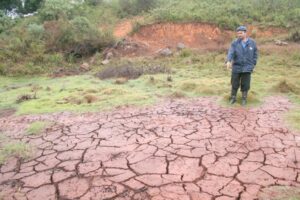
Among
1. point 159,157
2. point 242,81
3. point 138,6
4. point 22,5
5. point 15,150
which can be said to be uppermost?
point 22,5

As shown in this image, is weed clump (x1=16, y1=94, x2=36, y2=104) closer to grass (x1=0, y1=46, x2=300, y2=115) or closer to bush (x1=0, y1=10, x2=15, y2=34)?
grass (x1=0, y1=46, x2=300, y2=115)

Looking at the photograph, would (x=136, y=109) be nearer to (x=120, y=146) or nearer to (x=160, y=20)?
(x=120, y=146)

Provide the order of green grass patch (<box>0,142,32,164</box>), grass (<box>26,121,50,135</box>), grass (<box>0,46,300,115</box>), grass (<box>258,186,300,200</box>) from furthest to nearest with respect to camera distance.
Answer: grass (<box>0,46,300,115</box>), grass (<box>26,121,50,135</box>), green grass patch (<box>0,142,32,164</box>), grass (<box>258,186,300,200</box>)

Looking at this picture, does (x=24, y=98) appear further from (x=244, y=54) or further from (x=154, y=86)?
(x=244, y=54)

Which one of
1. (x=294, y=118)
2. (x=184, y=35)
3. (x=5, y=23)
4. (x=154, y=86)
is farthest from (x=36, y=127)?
(x=5, y=23)

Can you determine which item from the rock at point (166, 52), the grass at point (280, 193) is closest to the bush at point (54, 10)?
the rock at point (166, 52)

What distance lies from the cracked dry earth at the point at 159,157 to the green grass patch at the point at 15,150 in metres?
0.12

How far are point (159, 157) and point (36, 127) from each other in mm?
2496

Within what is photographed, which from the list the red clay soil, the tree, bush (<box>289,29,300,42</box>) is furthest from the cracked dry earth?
the tree

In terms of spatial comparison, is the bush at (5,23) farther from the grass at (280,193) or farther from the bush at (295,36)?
the grass at (280,193)

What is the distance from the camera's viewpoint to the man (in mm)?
6609

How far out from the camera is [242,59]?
6.62 metres

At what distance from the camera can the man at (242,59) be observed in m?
6.61

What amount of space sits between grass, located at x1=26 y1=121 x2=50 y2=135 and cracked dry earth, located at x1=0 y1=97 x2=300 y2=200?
0.16m
